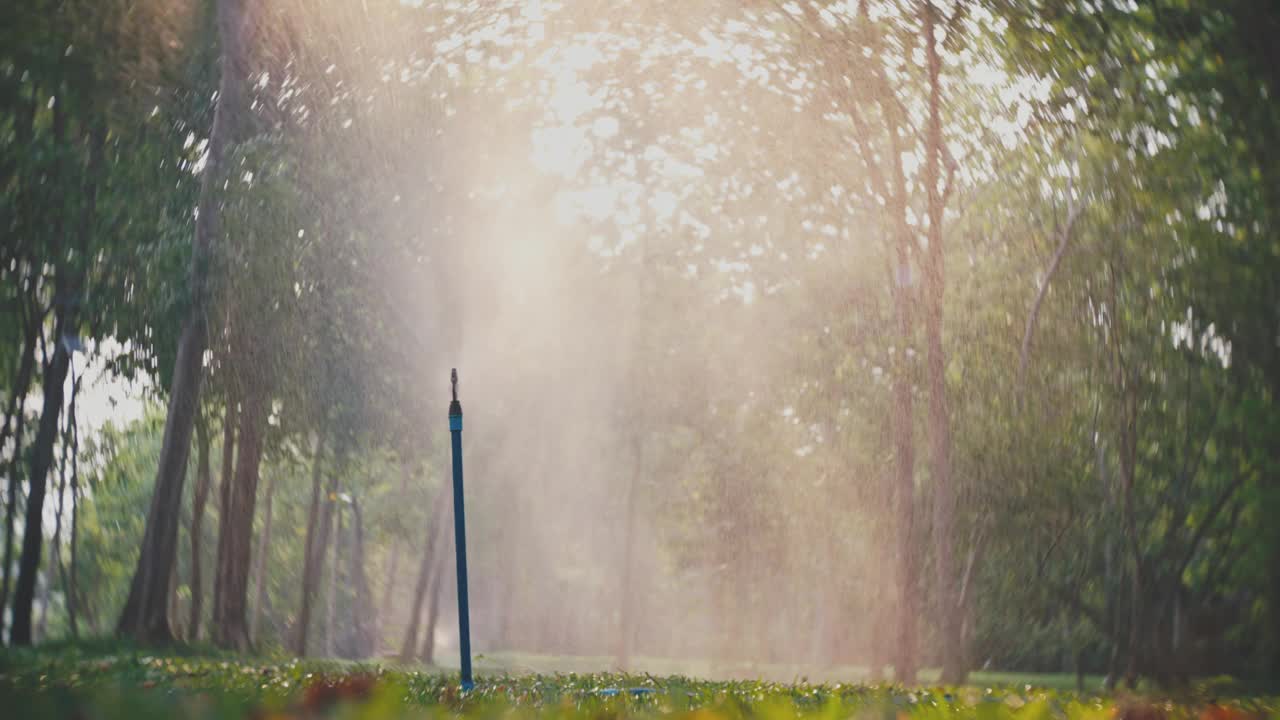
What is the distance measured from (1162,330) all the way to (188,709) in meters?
20.8

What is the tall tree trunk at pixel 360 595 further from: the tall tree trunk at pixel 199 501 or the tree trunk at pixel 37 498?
the tree trunk at pixel 37 498

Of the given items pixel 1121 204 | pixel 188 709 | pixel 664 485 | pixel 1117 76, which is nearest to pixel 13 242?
pixel 1117 76

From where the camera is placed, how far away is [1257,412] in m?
18.8

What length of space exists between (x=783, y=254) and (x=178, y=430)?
1407cm

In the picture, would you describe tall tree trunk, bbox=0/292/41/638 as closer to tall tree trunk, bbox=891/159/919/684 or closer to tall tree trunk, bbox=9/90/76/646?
tall tree trunk, bbox=9/90/76/646

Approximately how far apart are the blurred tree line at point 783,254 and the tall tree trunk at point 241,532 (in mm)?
88

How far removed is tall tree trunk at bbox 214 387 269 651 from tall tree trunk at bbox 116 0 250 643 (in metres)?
2.94

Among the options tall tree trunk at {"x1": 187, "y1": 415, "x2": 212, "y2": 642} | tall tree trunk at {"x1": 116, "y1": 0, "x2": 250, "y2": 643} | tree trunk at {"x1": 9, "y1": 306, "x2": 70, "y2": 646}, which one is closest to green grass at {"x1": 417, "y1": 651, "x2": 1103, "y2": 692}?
tall tree trunk at {"x1": 116, "y1": 0, "x2": 250, "y2": 643}

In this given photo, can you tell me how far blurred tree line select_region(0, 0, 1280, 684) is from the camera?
16.8 metres

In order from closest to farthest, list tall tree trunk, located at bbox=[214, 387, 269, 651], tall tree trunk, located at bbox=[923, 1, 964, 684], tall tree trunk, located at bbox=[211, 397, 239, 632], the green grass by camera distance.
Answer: tall tree trunk, located at bbox=[923, 1, 964, 684]
tall tree trunk, located at bbox=[214, 387, 269, 651]
tall tree trunk, located at bbox=[211, 397, 239, 632]
the green grass

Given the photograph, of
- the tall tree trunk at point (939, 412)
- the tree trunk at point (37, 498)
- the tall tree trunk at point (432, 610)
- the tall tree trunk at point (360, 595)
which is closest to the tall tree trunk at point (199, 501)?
the tree trunk at point (37, 498)

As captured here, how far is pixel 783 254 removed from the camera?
25.6m

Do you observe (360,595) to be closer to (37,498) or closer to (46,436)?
(46,436)

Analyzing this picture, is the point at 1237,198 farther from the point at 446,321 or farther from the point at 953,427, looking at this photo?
the point at 446,321
